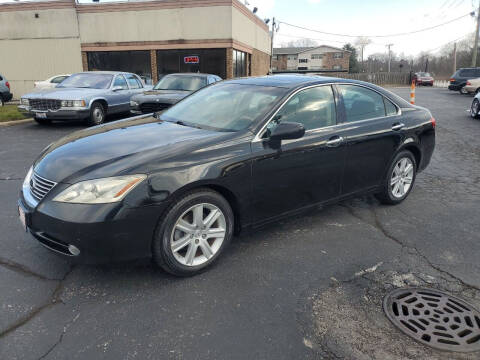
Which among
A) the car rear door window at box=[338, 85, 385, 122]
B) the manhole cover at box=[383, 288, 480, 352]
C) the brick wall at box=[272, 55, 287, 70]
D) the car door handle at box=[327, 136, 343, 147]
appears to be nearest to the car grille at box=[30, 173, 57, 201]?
the car door handle at box=[327, 136, 343, 147]

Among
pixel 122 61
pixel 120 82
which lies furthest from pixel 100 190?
pixel 122 61

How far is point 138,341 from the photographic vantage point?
2416mm

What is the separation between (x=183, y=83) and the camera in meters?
11.2

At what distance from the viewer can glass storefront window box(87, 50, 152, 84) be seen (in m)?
23.3

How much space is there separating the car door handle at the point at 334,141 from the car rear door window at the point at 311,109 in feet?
0.51

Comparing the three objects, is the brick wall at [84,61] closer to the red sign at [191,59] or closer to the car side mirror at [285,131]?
the red sign at [191,59]

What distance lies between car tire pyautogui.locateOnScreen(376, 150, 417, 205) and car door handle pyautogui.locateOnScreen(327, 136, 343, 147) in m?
1.04

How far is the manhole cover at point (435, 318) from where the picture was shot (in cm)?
249

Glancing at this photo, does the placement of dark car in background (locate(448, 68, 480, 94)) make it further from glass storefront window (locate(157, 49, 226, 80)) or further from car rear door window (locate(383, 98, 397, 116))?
car rear door window (locate(383, 98, 397, 116))

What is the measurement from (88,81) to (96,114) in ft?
4.98

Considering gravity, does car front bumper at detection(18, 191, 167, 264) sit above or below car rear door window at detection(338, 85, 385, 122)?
below

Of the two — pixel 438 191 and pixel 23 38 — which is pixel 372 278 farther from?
pixel 23 38

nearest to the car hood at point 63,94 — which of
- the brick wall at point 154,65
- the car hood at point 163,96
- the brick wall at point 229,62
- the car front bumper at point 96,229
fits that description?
the car hood at point 163,96

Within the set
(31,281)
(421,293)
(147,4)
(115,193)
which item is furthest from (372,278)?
(147,4)
